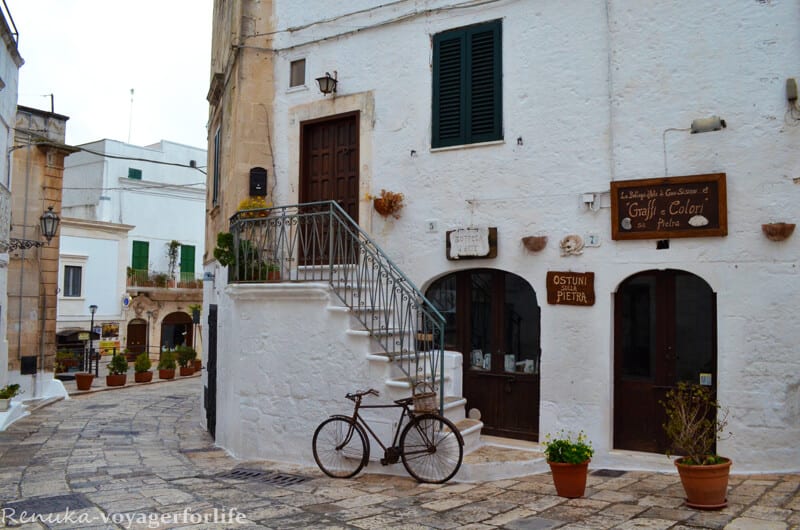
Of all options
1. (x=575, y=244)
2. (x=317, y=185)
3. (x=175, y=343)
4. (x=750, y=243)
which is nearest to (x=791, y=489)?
(x=750, y=243)

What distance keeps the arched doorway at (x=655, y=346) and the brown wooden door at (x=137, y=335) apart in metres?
27.7

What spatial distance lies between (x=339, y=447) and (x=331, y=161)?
463 cm

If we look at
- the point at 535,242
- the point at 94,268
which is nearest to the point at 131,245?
the point at 94,268

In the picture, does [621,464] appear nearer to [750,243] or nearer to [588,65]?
[750,243]

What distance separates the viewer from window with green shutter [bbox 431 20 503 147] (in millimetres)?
8797

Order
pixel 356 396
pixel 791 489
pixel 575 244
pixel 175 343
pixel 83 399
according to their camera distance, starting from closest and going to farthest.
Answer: pixel 791 489 < pixel 356 396 < pixel 575 244 < pixel 83 399 < pixel 175 343

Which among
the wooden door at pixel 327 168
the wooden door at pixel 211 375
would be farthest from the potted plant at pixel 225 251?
the wooden door at pixel 211 375

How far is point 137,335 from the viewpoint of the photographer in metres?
31.8

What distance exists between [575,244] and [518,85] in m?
2.27

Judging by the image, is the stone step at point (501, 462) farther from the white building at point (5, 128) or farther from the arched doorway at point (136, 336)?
the arched doorway at point (136, 336)

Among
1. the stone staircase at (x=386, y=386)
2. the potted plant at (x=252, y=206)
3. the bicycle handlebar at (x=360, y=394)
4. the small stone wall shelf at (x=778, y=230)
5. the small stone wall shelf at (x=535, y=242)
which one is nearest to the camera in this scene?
the small stone wall shelf at (x=778, y=230)

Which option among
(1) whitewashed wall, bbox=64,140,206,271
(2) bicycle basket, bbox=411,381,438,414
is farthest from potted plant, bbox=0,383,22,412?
(1) whitewashed wall, bbox=64,140,206,271

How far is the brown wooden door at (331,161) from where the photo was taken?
10094 millimetres

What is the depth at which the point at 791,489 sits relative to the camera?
6328 mm
